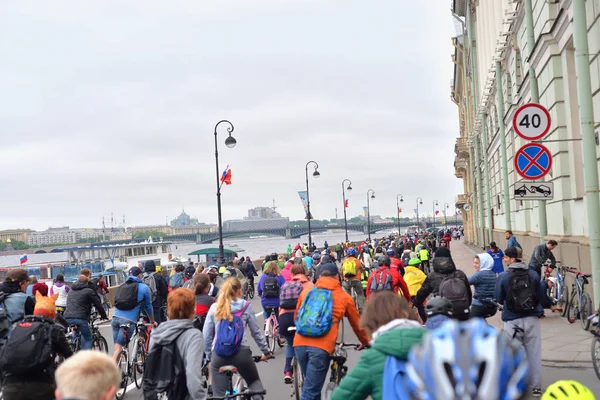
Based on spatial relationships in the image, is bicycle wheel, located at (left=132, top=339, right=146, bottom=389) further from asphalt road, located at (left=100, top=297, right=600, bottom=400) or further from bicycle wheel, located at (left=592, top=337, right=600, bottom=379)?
bicycle wheel, located at (left=592, top=337, right=600, bottom=379)

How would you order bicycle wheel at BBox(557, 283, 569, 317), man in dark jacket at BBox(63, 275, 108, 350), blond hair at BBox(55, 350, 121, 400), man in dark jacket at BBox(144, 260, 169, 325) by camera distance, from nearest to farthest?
1. blond hair at BBox(55, 350, 121, 400)
2. man in dark jacket at BBox(63, 275, 108, 350)
3. man in dark jacket at BBox(144, 260, 169, 325)
4. bicycle wheel at BBox(557, 283, 569, 317)

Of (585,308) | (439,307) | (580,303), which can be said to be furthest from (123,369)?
(580,303)

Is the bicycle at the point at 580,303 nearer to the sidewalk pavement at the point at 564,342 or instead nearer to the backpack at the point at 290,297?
the sidewalk pavement at the point at 564,342

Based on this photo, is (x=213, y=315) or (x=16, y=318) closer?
(x=213, y=315)

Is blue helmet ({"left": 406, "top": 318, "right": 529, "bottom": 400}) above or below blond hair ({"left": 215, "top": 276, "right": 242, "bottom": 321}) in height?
above

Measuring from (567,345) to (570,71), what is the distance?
6992 millimetres

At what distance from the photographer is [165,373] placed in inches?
191

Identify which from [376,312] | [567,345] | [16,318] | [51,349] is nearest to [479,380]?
[376,312]

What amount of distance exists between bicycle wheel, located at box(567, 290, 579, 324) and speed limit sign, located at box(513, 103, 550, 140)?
3.37 metres

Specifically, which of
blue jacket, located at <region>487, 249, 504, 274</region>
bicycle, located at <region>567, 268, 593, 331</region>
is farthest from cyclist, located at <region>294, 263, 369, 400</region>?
blue jacket, located at <region>487, 249, 504, 274</region>

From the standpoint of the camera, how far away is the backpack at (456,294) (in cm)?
750

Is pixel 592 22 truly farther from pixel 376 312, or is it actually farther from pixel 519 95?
pixel 376 312

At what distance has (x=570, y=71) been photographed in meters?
14.8

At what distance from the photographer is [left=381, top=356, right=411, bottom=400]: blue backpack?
293 centimetres
